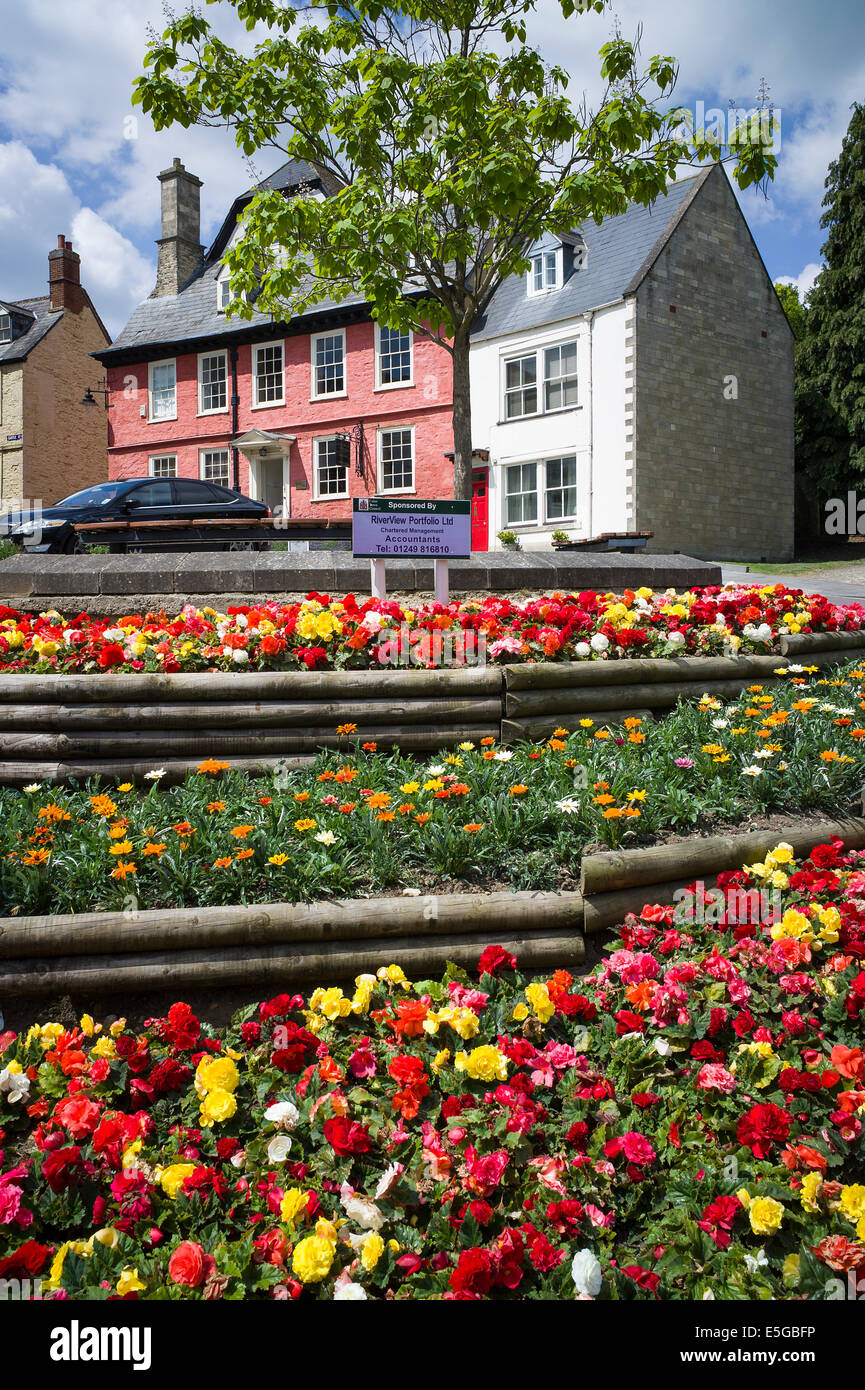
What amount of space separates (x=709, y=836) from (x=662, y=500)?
701 inches

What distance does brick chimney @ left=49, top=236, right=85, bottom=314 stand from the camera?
31.8 meters

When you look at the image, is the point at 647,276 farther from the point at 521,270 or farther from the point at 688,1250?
the point at 688,1250

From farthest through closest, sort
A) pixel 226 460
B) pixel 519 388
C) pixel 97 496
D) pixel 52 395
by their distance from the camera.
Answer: pixel 52 395
pixel 226 460
pixel 519 388
pixel 97 496

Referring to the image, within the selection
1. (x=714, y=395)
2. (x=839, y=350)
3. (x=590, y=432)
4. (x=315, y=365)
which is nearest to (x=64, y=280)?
(x=315, y=365)

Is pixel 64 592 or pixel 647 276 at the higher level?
pixel 647 276

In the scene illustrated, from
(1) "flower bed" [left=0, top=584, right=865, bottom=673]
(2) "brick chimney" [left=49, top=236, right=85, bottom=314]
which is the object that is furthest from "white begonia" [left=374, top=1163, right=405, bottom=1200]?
(2) "brick chimney" [left=49, top=236, right=85, bottom=314]

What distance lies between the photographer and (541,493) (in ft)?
71.4

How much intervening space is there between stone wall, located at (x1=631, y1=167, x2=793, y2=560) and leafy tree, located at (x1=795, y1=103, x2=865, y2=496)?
2.28m

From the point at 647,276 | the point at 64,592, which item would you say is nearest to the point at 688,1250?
the point at 64,592

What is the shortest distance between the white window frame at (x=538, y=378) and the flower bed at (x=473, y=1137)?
19694mm

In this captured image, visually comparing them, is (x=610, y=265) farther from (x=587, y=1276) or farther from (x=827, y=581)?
(x=587, y=1276)

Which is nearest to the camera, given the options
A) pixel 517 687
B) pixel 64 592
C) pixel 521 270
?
pixel 517 687

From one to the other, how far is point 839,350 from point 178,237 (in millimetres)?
20222
